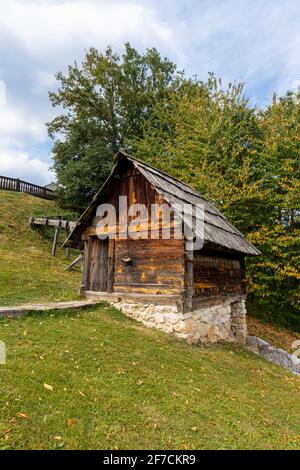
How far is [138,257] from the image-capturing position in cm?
943

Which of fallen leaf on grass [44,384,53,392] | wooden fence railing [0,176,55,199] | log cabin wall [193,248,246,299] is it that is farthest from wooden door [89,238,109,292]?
wooden fence railing [0,176,55,199]

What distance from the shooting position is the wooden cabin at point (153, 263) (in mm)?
8477

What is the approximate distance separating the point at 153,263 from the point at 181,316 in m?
1.83

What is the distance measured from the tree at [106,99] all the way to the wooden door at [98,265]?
14.2m

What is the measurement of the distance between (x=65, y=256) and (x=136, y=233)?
1003 cm

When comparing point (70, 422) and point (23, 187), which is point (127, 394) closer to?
point (70, 422)

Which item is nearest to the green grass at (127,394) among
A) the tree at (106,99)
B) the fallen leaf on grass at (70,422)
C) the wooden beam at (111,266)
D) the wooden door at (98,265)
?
the fallen leaf on grass at (70,422)

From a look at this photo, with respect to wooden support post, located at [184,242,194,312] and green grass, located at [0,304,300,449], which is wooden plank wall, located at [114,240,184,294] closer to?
wooden support post, located at [184,242,194,312]

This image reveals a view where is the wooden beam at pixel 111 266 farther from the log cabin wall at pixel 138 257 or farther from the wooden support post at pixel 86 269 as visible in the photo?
the wooden support post at pixel 86 269

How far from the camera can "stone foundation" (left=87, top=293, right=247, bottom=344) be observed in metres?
8.30

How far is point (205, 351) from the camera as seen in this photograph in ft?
26.6

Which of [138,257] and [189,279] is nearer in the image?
[189,279]

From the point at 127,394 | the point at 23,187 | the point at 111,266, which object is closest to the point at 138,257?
the point at 111,266
